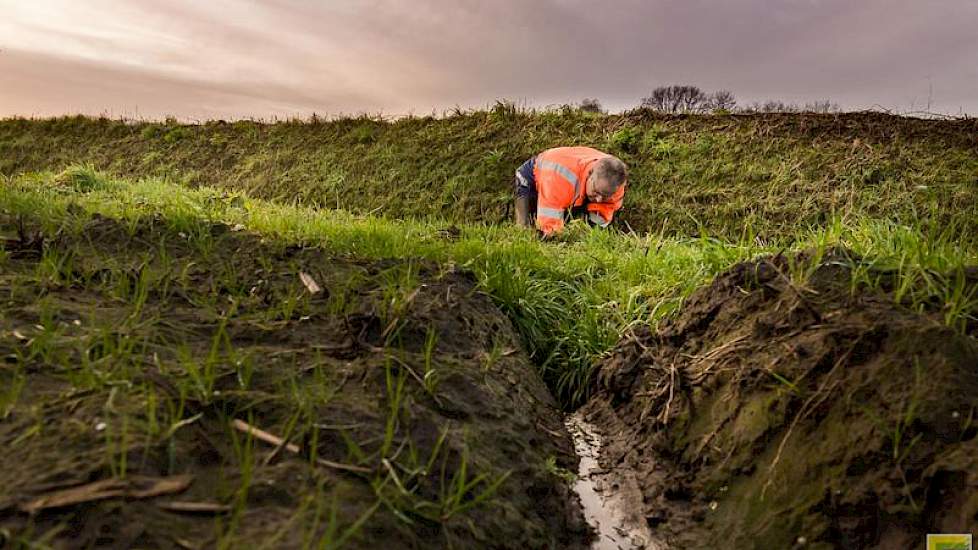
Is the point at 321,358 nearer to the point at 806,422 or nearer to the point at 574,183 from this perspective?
the point at 806,422

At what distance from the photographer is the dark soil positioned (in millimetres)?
1137

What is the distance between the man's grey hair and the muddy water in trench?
15.3 ft

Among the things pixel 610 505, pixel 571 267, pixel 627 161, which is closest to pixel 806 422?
pixel 610 505

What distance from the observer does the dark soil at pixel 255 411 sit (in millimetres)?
1137

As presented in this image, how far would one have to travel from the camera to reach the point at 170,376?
4.95ft

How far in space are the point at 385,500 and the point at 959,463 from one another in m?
1.42

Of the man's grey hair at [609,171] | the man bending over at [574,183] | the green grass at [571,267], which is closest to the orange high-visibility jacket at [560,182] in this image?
the man bending over at [574,183]

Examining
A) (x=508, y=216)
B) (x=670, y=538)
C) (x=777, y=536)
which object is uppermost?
(x=508, y=216)

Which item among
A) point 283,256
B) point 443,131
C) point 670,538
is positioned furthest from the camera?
point 443,131

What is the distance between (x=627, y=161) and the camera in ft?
32.7

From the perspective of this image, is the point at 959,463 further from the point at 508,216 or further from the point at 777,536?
the point at 508,216

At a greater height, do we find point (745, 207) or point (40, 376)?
point (745, 207)

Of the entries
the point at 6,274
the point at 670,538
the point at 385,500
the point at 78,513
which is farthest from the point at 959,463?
the point at 6,274

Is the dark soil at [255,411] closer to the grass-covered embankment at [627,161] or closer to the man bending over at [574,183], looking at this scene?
the man bending over at [574,183]
